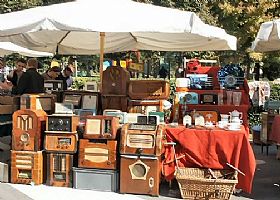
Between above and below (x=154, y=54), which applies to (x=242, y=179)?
below

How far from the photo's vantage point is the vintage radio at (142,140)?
19.5 ft

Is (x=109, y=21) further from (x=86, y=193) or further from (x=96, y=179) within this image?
(x=86, y=193)

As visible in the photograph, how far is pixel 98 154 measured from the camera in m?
6.16

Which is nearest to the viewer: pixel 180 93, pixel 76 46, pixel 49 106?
pixel 49 106

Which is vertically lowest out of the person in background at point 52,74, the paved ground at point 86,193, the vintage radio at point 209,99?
the paved ground at point 86,193

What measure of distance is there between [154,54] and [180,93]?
727 inches

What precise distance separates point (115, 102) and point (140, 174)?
1.62 metres

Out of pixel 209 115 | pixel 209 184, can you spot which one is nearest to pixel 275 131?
pixel 209 115

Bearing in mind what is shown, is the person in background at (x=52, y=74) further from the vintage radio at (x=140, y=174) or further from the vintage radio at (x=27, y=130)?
the vintage radio at (x=140, y=174)

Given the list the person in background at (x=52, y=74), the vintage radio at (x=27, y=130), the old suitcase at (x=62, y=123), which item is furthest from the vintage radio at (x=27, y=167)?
the person in background at (x=52, y=74)

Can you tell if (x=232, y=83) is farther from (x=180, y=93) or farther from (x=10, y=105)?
(x=10, y=105)

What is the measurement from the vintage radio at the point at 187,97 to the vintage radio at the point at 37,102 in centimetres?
187

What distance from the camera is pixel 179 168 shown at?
241 inches

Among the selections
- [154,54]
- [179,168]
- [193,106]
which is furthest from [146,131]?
[154,54]
